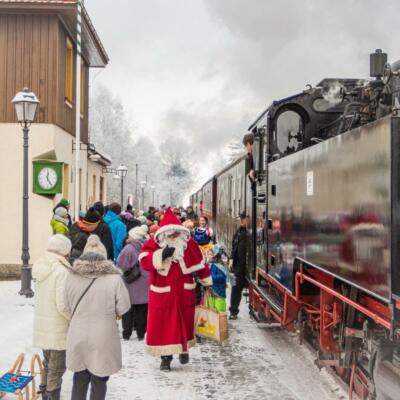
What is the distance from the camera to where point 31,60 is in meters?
14.2

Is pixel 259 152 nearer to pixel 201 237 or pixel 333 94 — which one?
pixel 333 94

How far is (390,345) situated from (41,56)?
11.8m

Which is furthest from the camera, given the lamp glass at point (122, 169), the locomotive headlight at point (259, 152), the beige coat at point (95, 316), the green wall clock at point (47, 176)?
the lamp glass at point (122, 169)

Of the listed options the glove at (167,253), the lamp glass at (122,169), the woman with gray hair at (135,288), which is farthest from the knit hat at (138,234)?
the lamp glass at (122,169)

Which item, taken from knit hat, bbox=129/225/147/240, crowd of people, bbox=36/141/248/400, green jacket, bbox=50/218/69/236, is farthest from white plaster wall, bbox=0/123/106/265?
knit hat, bbox=129/225/147/240

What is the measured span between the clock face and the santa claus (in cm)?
798

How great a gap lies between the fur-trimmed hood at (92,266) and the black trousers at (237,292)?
5119 millimetres

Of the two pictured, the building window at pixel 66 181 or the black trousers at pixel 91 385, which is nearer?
the black trousers at pixel 91 385

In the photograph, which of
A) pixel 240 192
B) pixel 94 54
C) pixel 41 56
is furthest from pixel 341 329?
pixel 94 54

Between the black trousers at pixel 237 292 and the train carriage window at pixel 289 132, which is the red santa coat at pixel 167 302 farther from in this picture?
the black trousers at pixel 237 292

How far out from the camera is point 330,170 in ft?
16.1

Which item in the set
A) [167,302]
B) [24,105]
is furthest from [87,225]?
[24,105]

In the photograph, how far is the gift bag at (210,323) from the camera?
25.6 feet

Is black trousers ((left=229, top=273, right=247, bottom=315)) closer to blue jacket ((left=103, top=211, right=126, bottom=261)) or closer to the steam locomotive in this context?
the steam locomotive
